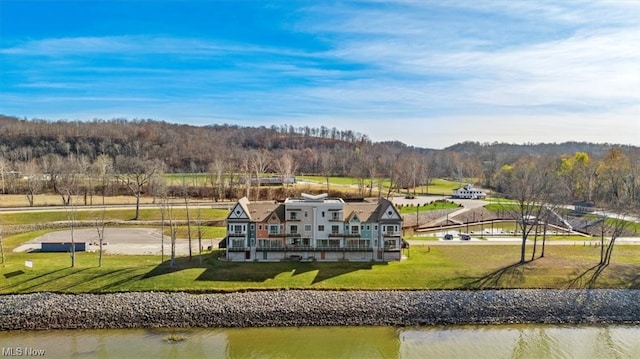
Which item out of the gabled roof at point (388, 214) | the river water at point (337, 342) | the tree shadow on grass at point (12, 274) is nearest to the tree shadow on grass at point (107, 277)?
the river water at point (337, 342)

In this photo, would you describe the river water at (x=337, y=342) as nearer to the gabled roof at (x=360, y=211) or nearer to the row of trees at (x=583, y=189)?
the row of trees at (x=583, y=189)

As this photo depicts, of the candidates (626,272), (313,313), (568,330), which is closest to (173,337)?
(313,313)

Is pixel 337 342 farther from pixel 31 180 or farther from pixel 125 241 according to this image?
pixel 31 180

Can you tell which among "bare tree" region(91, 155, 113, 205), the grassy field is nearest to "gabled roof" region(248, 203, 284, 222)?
the grassy field

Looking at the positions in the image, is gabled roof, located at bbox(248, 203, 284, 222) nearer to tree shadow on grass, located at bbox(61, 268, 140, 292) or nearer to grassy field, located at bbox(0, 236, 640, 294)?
grassy field, located at bbox(0, 236, 640, 294)

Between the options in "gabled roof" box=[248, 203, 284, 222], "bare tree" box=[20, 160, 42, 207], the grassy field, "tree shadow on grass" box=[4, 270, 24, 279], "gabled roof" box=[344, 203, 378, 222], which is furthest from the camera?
"bare tree" box=[20, 160, 42, 207]

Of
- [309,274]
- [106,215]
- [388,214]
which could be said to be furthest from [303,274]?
[106,215]
